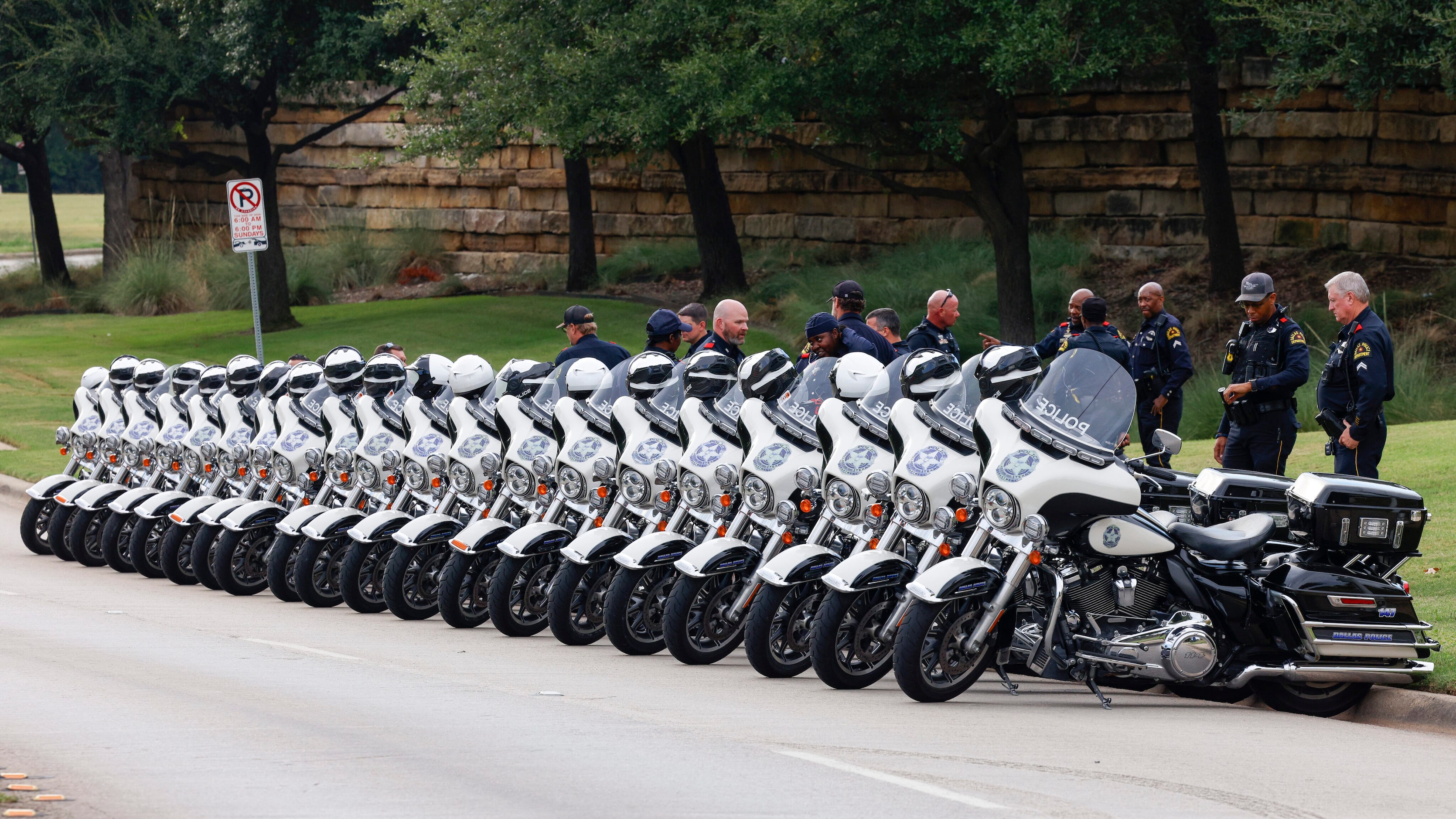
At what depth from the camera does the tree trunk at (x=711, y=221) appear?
99.3ft

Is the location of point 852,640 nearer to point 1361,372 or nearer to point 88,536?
point 1361,372

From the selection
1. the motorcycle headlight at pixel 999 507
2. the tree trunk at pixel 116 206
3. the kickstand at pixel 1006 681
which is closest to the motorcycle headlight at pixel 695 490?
the kickstand at pixel 1006 681

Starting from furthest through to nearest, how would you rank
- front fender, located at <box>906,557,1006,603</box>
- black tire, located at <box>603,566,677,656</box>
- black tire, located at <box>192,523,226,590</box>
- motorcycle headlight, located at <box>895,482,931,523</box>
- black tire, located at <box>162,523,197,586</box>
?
black tire, located at <box>162,523,197,586</box>
black tire, located at <box>192,523,226,590</box>
black tire, located at <box>603,566,677,656</box>
motorcycle headlight, located at <box>895,482,931,523</box>
front fender, located at <box>906,557,1006,603</box>

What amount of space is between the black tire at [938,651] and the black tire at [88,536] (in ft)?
28.8

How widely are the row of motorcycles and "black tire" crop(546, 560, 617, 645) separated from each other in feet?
0.07

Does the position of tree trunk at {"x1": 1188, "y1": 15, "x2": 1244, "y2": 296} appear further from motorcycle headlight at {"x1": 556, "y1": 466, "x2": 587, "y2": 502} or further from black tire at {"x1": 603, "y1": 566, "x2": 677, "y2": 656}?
black tire at {"x1": 603, "y1": 566, "x2": 677, "y2": 656}

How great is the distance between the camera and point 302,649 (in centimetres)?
1019

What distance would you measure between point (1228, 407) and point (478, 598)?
5.07 m

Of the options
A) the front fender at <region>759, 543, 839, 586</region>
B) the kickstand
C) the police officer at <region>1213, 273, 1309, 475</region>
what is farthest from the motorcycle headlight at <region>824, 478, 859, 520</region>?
the police officer at <region>1213, 273, 1309, 475</region>

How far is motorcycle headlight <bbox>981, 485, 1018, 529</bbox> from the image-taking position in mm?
8133

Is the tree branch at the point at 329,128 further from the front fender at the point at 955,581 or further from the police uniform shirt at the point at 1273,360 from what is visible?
the front fender at the point at 955,581

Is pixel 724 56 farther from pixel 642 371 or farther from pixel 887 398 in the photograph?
pixel 887 398

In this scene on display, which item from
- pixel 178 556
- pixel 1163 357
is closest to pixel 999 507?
pixel 1163 357

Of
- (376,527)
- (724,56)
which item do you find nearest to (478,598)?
(376,527)
